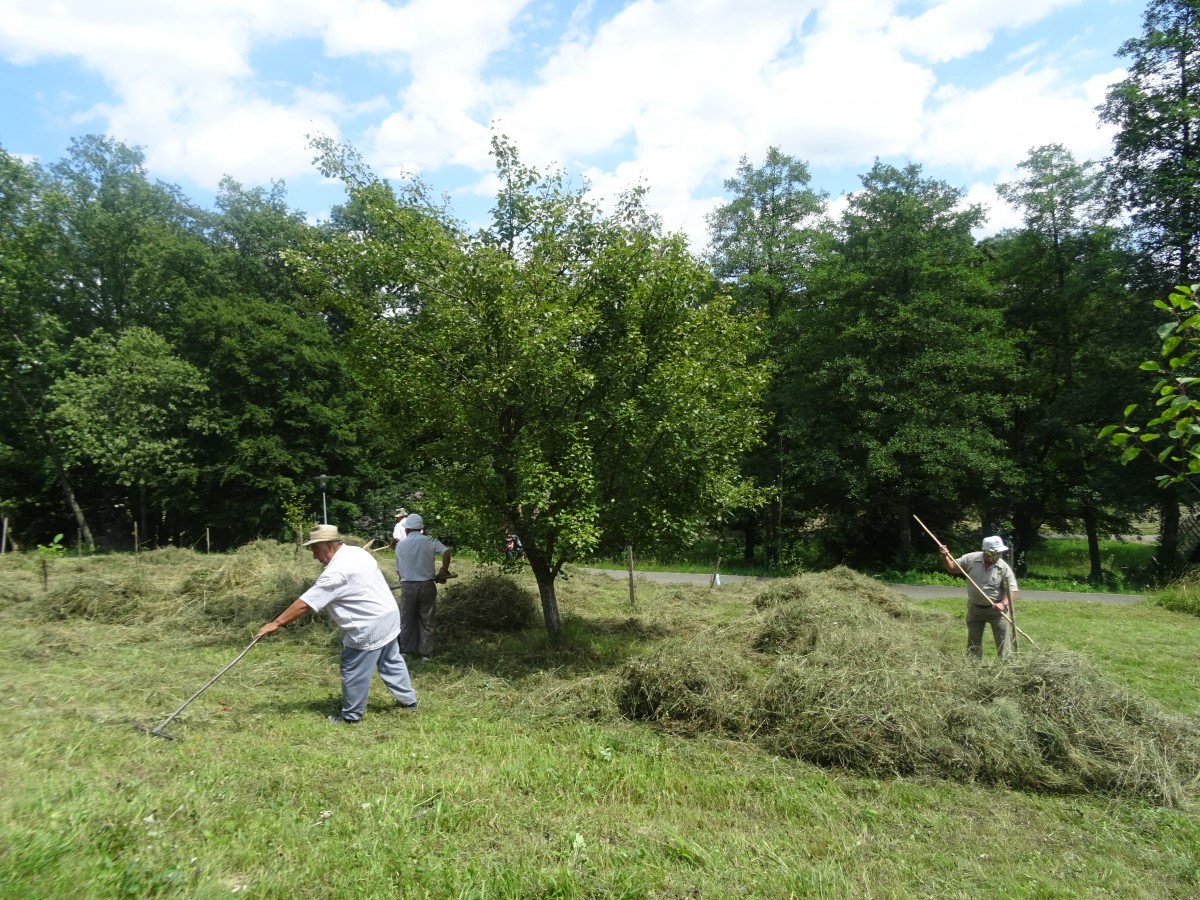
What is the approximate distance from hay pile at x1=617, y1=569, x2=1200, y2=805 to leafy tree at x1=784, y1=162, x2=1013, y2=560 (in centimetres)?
1554

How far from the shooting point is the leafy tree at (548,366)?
8703 millimetres

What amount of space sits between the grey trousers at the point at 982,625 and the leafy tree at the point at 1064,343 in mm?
15092

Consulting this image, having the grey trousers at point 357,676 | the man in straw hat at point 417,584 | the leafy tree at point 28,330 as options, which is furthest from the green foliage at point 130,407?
the grey trousers at point 357,676

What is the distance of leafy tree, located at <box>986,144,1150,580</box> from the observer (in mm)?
20984

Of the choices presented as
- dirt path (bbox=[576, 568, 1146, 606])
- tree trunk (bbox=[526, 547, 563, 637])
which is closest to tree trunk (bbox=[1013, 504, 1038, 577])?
dirt path (bbox=[576, 568, 1146, 606])

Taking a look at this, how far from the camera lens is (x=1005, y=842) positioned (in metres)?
4.34

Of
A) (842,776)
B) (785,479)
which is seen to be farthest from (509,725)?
(785,479)

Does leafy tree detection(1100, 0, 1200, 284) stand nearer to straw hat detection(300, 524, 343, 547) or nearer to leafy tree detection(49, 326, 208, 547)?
straw hat detection(300, 524, 343, 547)

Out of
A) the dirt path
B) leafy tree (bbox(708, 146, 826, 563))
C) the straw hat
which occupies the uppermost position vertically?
leafy tree (bbox(708, 146, 826, 563))

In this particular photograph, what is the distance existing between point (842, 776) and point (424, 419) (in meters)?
6.45

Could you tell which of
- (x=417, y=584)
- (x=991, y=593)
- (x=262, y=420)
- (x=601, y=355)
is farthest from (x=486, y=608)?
(x=262, y=420)

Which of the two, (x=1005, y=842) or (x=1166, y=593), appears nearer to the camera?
(x=1005, y=842)

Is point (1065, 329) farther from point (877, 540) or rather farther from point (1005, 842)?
point (1005, 842)

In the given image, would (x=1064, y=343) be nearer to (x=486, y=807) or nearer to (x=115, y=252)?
(x=486, y=807)
